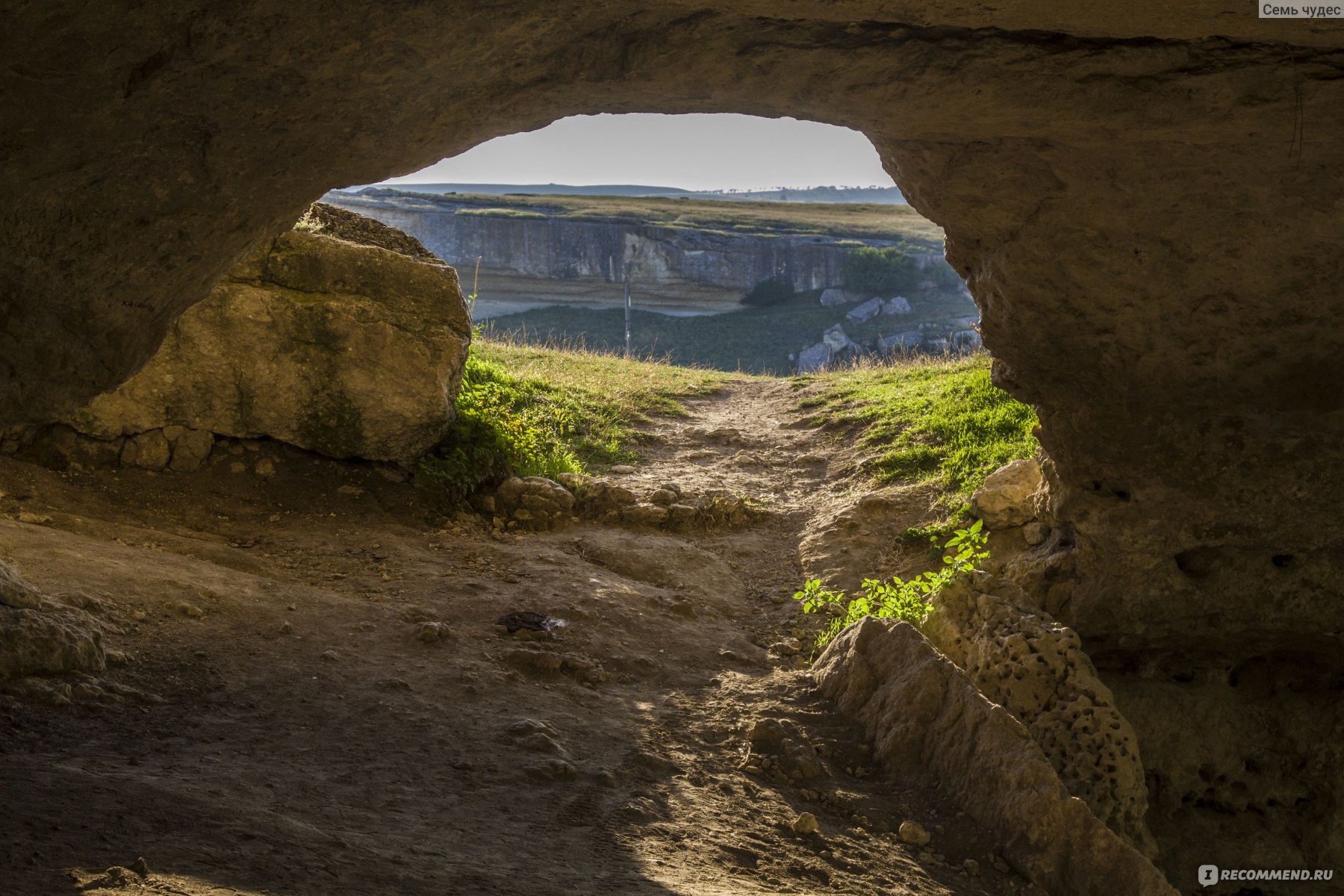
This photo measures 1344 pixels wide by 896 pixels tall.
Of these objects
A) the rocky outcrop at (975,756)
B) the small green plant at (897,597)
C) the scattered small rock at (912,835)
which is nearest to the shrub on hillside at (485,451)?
the small green plant at (897,597)

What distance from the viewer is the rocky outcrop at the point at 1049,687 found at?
4.37 m

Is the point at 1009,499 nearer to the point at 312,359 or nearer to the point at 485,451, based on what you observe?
the point at 485,451

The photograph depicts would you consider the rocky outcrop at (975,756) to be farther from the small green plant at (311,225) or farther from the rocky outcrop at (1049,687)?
the small green plant at (311,225)

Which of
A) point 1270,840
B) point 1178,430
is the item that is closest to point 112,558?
point 1178,430

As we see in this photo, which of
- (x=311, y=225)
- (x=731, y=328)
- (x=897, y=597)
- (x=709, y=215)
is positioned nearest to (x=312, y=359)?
(x=311, y=225)

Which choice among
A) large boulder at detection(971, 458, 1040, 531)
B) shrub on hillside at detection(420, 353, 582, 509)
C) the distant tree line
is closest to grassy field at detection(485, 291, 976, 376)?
the distant tree line

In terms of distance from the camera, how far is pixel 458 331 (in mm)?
7492

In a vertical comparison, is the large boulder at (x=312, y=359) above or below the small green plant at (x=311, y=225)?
below

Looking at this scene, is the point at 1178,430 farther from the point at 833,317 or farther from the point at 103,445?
the point at 833,317

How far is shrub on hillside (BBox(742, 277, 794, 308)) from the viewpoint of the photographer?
4447cm

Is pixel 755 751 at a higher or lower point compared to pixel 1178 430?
lower

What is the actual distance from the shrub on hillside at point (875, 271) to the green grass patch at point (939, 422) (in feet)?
103

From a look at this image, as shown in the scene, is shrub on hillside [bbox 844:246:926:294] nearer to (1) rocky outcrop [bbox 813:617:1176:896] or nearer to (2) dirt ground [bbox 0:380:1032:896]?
(2) dirt ground [bbox 0:380:1032:896]

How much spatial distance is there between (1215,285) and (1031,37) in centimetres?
167
